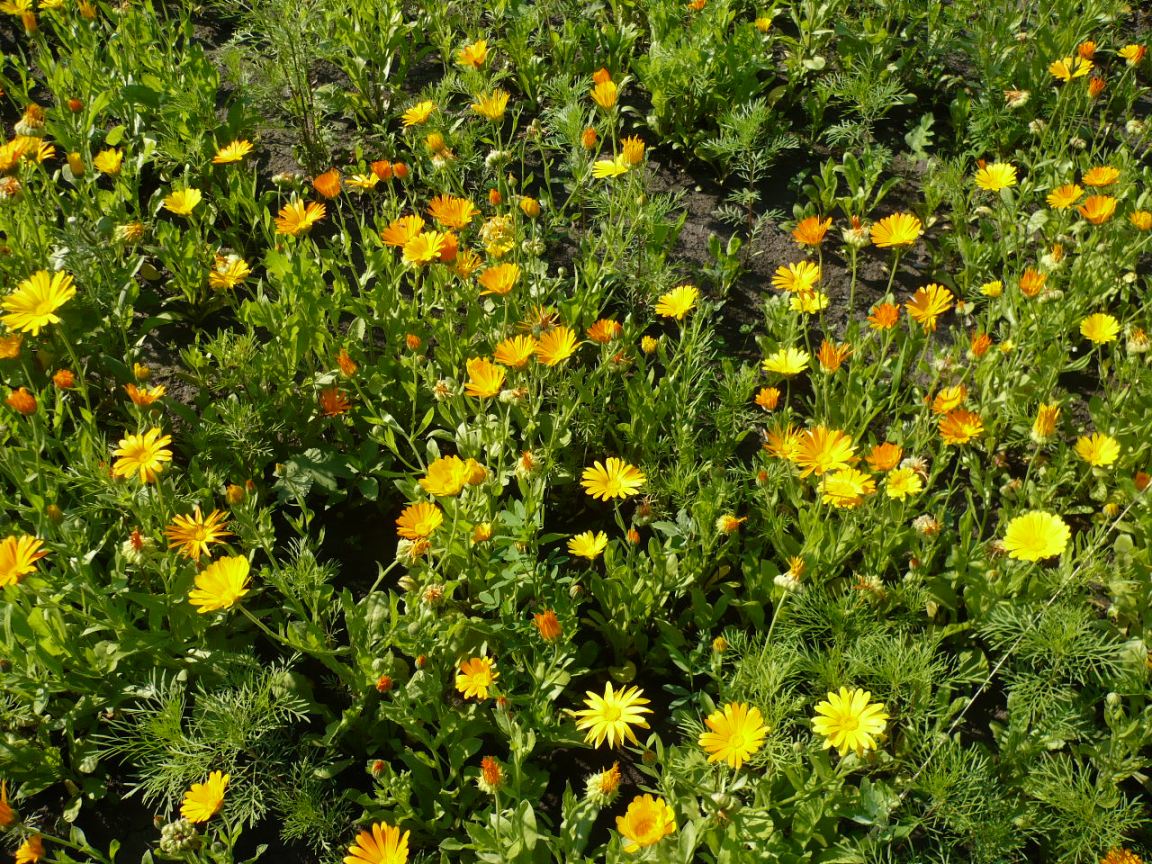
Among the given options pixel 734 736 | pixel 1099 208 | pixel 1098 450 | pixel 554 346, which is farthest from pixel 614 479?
pixel 1099 208

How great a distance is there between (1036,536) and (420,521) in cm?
141

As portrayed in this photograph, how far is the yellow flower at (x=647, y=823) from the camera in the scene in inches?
69.5

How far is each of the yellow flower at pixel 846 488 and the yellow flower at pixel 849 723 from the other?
19.3 inches

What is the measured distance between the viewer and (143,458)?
2264 mm

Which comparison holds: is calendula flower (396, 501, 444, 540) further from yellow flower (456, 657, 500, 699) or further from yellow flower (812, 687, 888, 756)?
yellow flower (812, 687, 888, 756)

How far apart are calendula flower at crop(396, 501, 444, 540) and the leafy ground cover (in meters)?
0.02

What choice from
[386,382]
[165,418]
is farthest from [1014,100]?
[165,418]

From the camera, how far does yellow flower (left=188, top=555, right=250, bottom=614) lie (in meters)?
2.06

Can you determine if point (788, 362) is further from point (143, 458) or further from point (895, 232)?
point (143, 458)

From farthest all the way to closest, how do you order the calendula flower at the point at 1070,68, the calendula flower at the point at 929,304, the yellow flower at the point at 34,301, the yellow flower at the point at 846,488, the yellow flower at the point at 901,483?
the calendula flower at the point at 1070,68
the calendula flower at the point at 929,304
the yellow flower at the point at 34,301
the yellow flower at the point at 901,483
the yellow flower at the point at 846,488

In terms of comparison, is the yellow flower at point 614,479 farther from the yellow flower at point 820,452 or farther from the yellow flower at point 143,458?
the yellow flower at point 143,458

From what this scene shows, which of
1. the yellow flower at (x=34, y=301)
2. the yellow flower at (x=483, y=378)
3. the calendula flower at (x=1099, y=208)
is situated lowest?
the calendula flower at (x=1099, y=208)

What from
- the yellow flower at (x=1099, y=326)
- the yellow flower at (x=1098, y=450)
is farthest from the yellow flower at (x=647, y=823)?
the yellow flower at (x=1099, y=326)

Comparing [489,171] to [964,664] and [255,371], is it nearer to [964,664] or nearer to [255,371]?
[255,371]
